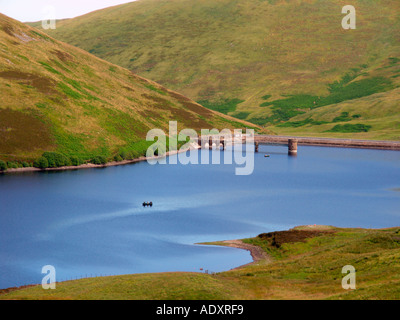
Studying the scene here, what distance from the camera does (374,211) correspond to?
125750 millimetres

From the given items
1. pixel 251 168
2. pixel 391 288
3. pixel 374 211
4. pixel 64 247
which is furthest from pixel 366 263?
pixel 251 168

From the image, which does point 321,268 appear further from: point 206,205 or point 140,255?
point 206,205

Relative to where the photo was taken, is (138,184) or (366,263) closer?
(366,263)

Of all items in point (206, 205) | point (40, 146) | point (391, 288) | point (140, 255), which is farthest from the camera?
point (40, 146)

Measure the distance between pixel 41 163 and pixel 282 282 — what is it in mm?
121577

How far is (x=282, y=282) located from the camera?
217 feet

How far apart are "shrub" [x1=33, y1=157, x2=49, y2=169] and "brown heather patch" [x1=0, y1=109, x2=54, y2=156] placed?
214 inches

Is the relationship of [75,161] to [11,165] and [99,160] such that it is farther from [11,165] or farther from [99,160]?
[11,165]

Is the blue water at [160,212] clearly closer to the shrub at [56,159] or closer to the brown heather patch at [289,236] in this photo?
the brown heather patch at [289,236]

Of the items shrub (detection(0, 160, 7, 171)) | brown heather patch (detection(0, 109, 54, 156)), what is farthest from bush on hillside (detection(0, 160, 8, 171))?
brown heather patch (detection(0, 109, 54, 156))

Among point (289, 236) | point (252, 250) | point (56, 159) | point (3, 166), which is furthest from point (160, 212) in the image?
point (56, 159)

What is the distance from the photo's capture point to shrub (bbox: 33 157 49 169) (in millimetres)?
174000

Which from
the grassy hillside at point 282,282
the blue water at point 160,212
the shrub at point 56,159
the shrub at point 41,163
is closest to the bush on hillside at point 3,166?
the blue water at point 160,212
